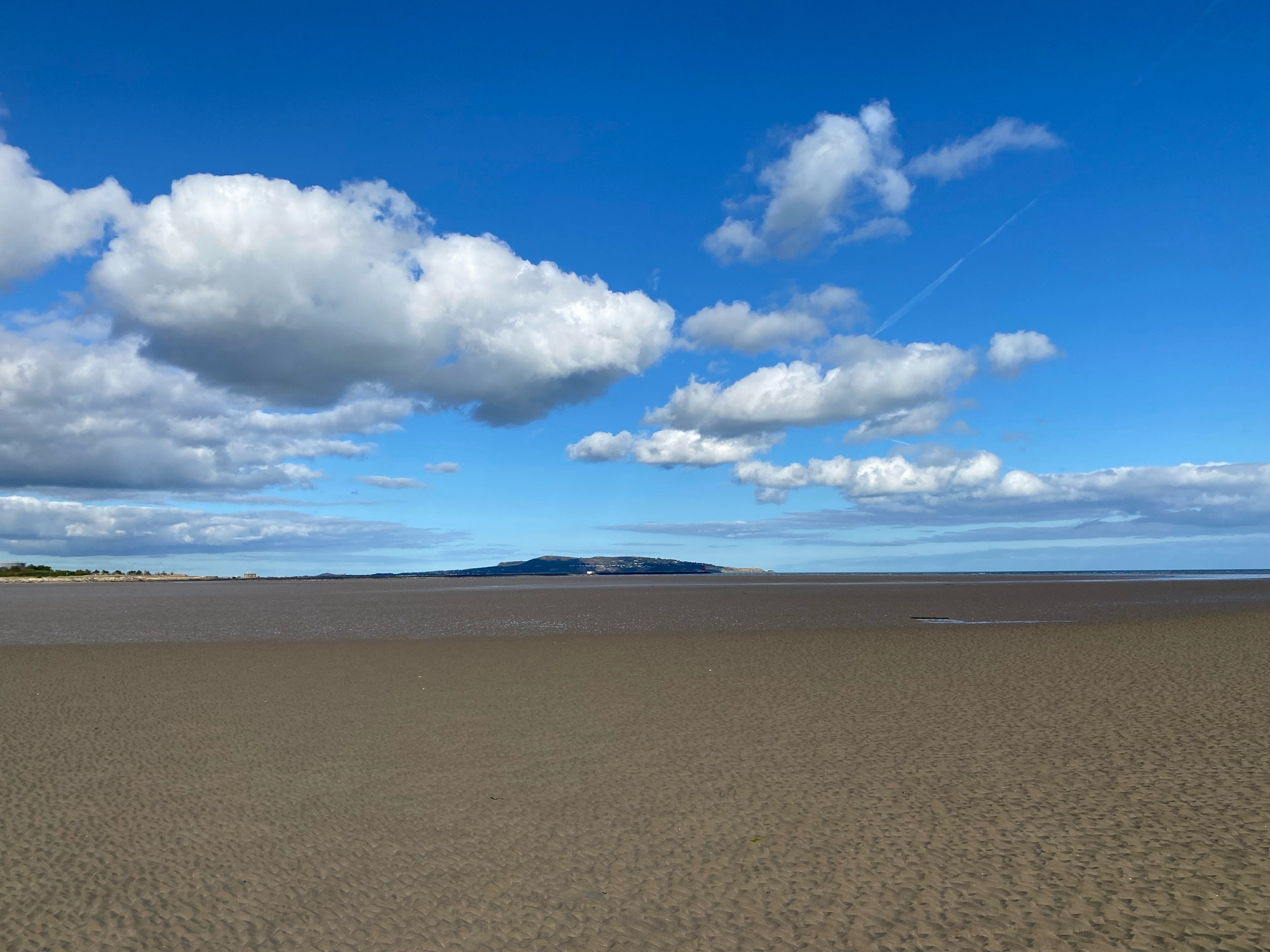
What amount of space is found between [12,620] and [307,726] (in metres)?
33.0

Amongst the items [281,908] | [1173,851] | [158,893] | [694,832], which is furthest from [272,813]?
[1173,851]

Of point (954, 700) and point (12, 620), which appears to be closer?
point (954, 700)

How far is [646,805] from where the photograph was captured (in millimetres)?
7625

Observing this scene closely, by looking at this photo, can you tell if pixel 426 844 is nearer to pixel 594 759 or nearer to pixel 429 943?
pixel 429 943

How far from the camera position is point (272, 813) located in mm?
7594

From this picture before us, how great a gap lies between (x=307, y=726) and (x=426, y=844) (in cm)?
562

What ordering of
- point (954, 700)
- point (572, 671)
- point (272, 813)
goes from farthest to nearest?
point (572, 671) → point (954, 700) → point (272, 813)

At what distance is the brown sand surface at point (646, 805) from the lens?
17.5ft

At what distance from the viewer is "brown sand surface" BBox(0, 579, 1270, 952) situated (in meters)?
5.32

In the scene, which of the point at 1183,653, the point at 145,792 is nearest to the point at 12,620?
the point at 145,792

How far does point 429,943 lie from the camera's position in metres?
5.08

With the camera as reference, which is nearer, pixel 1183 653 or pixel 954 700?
pixel 954 700

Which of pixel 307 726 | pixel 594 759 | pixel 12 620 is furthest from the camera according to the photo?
pixel 12 620

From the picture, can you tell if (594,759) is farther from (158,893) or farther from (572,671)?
Answer: (572,671)
